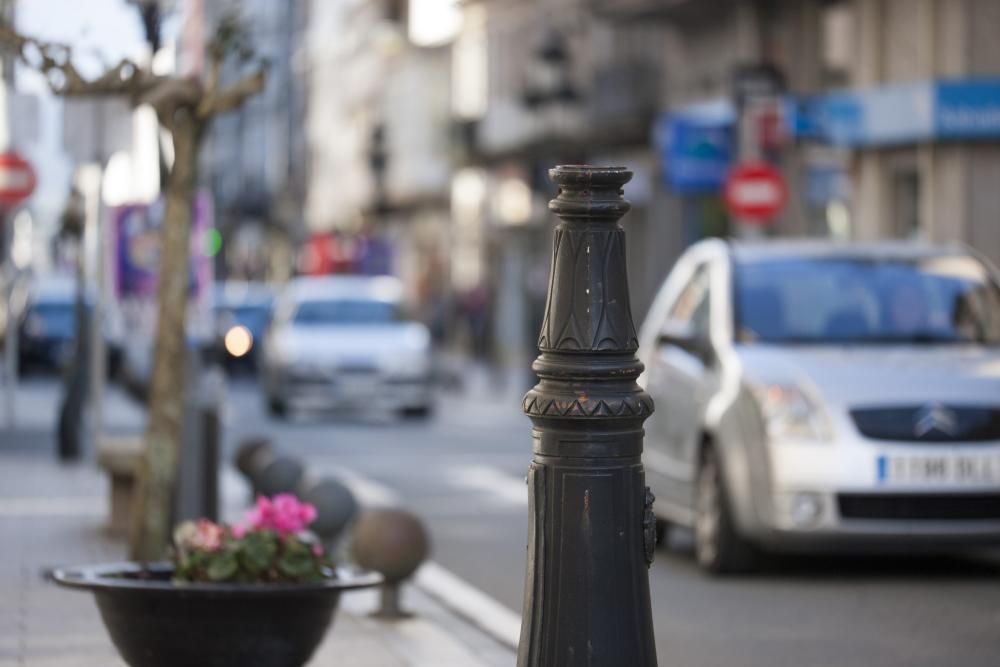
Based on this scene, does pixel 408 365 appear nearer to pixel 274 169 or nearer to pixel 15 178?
pixel 15 178

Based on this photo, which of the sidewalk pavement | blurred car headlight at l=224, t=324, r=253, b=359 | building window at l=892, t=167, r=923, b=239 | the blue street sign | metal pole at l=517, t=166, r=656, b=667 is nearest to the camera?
metal pole at l=517, t=166, r=656, b=667

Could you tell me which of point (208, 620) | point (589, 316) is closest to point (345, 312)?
point (208, 620)

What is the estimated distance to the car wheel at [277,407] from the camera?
1169 inches

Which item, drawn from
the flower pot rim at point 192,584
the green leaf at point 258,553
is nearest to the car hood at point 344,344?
the flower pot rim at point 192,584

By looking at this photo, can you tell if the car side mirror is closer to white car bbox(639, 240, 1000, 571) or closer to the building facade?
white car bbox(639, 240, 1000, 571)

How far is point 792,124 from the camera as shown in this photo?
33656 millimetres

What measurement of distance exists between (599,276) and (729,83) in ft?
110

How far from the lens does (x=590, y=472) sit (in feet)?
18.5

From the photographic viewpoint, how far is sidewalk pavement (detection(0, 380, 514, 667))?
8.68 meters

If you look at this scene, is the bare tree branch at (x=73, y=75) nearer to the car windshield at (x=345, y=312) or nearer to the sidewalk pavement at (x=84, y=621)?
the sidewalk pavement at (x=84, y=621)

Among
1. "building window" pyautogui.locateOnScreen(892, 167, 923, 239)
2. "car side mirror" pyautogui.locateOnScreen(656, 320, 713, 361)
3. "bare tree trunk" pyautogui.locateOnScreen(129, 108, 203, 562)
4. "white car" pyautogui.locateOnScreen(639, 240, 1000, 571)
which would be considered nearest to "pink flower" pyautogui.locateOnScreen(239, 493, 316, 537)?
"bare tree trunk" pyautogui.locateOnScreen(129, 108, 203, 562)

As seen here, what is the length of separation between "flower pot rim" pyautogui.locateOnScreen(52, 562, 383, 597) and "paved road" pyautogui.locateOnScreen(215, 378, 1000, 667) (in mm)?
1696

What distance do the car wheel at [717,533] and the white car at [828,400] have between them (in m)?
0.01

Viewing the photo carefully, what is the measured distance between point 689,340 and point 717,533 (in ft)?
3.67
